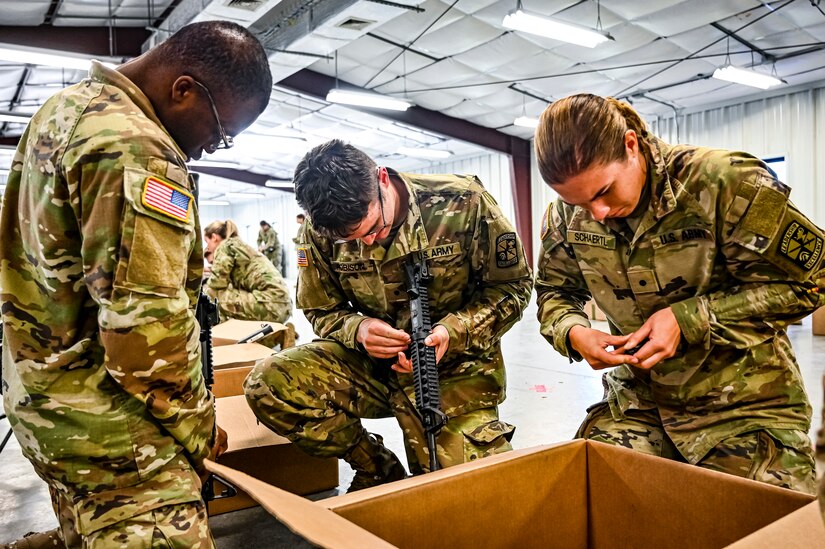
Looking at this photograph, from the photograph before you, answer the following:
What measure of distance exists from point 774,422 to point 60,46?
21.9ft

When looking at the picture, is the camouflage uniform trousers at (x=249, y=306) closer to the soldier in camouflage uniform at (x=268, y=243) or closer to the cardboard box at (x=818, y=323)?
the cardboard box at (x=818, y=323)

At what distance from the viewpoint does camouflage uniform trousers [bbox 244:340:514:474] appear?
186 centimetres

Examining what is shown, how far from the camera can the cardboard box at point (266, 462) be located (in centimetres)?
204

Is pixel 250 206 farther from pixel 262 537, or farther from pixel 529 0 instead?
pixel 262 537

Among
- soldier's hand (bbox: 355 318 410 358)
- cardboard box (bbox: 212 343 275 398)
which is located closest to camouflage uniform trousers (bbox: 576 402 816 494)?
soldier's hand (bbox: 355 318 410 358)

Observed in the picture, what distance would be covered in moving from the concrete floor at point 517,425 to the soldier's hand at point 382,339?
0.62 metres

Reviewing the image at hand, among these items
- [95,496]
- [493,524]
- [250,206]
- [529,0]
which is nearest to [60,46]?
[529,0]

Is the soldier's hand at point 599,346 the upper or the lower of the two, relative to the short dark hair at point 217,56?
lower

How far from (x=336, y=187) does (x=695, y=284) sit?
938 millimetres

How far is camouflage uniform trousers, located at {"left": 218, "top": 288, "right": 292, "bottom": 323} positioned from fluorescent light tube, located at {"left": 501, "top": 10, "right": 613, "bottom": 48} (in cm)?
280

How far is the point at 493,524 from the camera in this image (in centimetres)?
94

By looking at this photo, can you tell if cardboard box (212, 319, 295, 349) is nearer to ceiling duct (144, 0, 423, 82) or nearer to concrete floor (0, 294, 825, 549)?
concrete floor (0, 294, 825, 549)

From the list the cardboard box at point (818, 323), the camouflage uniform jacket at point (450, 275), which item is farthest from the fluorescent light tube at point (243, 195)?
the camouflage uniform jacket at point (450, 275)

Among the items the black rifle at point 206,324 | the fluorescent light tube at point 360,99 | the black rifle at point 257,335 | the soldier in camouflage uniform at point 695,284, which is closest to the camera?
the soldier in camouflage uniform at point 695,284
